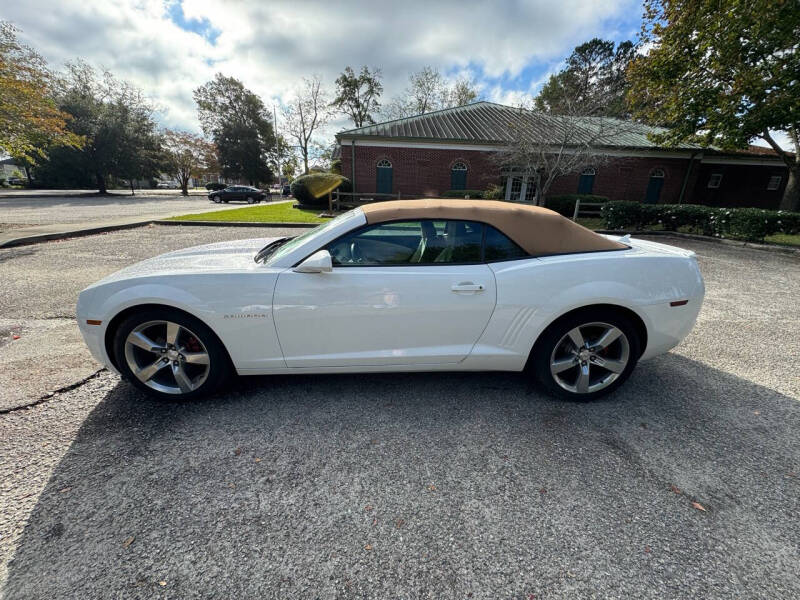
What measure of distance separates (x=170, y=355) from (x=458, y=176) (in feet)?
66.0

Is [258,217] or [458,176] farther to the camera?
[458,176]

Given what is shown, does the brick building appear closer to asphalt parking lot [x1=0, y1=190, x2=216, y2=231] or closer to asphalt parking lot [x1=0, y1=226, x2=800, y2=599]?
asphalt parking lot [x1=0, y1=190, x2=216, y2=231]

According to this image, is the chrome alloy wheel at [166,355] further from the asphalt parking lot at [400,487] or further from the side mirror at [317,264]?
the side mirror at [317,264]

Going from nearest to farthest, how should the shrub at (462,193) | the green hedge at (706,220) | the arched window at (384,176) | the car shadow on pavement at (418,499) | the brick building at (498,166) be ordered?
1. the car shadow on pavement at (418,499)
2. the green hedge at (706,220)
3. the shrub at (462,193)
4. the brick building at (498,166)
5. the arched window at (384,176)

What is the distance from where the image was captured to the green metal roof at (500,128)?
16.8 metres

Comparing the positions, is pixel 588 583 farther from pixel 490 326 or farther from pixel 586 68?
pixel 586 68

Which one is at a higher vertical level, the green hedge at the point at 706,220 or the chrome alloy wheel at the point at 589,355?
the green hedge at the point at 706,220

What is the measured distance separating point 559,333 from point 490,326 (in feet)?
1.76

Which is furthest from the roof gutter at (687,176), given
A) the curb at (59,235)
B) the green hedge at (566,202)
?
the curb at (59,235)

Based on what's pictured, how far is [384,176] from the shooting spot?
1995cm

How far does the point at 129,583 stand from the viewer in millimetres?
1368

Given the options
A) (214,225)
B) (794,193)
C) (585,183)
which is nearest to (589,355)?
(214,225)

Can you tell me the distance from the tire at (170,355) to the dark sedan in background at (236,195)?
33.2 metres

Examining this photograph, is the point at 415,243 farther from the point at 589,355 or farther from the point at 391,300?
the point at 589,355
